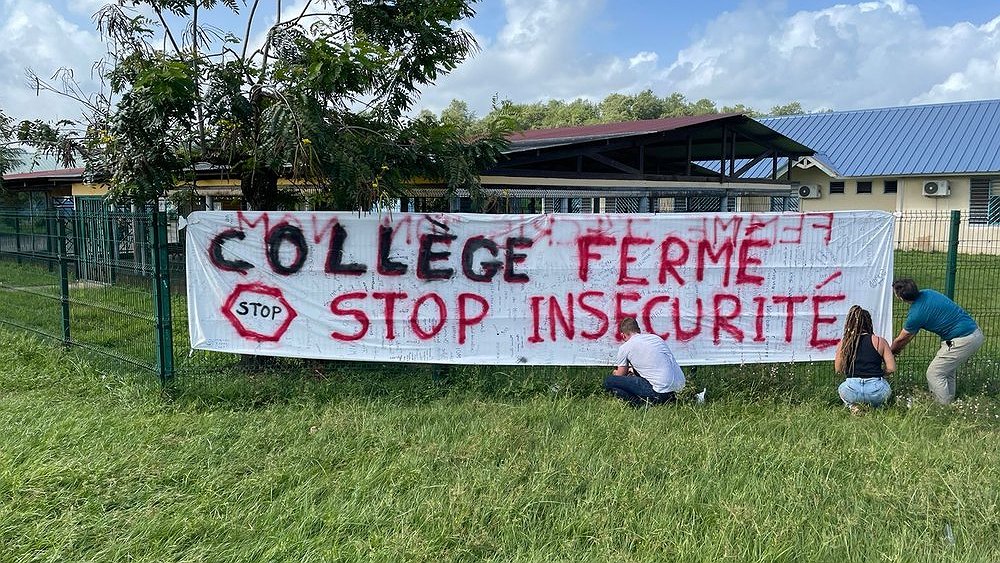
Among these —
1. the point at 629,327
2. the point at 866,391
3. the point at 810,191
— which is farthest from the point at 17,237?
the point at 810,191

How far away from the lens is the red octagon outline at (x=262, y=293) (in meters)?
5.77

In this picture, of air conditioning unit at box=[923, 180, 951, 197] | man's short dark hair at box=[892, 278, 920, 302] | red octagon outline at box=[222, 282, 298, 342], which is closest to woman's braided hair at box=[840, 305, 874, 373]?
man's short dark hair at box=[892, 278, 920, 302]

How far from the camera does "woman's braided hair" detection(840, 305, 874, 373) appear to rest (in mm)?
5496

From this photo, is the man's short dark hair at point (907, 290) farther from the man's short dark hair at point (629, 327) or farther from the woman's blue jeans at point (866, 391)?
the man's short dark hair at point (629, 327)

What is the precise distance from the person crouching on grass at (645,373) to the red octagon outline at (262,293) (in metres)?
2.74

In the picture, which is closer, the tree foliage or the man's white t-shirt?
the man's white t-shirt

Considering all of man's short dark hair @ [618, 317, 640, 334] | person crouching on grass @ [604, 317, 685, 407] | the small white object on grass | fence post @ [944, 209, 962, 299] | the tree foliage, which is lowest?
the small white object on grass

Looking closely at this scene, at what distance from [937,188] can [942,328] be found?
18.1 m

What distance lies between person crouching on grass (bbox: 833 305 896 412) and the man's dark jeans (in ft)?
4.54

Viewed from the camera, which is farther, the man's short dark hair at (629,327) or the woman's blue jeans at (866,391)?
the man's short dark hair at (629,327)

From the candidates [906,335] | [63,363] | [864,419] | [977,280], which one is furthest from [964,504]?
[63,363]

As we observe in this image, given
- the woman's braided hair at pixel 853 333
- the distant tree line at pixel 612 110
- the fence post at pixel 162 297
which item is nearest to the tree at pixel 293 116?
the fence post at pixel 162 297

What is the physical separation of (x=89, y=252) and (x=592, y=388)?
16.1ft

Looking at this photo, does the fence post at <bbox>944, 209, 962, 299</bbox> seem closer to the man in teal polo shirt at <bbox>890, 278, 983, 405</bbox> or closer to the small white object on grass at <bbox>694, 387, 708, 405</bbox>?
the man in teal polo shirt at <bbox>890, 278, 983, 405</bbox>
